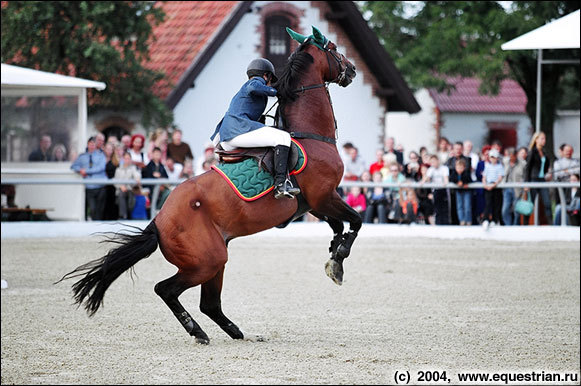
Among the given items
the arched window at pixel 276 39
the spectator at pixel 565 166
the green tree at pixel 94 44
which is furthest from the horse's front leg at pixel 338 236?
the arched window at pixel 276 39

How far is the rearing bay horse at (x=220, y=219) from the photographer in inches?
306

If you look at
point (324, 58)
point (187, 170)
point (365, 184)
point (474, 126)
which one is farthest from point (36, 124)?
point (474, 126)

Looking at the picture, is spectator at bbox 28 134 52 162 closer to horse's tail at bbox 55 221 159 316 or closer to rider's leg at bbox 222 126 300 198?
horse's tail at bbox 55 221 159 316

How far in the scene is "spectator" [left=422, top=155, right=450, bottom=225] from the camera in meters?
17.2

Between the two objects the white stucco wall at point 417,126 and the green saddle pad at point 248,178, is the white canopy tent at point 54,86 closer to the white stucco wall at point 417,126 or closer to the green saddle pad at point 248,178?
the green saddle pad at point 248,178

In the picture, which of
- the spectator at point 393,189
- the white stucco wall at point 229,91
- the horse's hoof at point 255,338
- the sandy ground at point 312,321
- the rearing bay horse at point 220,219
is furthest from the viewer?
the white stucco wall at point 229,91

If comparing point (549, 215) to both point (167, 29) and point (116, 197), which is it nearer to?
point (116, 197)

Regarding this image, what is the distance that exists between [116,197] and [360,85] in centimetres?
1139

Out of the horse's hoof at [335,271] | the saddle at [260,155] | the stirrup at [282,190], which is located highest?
the saddle at [260,155]

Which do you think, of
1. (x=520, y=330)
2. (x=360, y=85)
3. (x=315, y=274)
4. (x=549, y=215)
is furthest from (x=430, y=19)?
(x=520, y=330)

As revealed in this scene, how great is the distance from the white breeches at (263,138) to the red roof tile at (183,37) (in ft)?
55.6

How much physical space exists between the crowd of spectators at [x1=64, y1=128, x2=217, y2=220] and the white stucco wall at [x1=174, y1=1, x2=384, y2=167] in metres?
7.06

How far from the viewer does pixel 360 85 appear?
2695 centimetres

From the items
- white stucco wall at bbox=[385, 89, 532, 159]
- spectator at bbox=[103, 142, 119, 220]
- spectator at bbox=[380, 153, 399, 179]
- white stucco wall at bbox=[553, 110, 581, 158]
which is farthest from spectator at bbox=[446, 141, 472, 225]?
white stucco wall at bbox=[385, 89, 532, 159]
